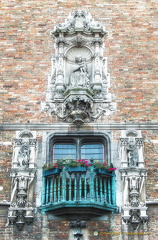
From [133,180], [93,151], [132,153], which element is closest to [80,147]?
[93,151]

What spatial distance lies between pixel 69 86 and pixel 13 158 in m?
2.69

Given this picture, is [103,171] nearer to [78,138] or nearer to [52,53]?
[78,138]

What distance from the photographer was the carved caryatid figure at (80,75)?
1381cm

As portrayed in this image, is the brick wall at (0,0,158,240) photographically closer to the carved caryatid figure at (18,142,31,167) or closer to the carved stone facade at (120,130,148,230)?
the carved stone facade at (120,130,148,230)

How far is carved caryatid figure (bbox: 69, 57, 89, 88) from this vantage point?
1381 centimetres

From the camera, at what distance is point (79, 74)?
14000 mm

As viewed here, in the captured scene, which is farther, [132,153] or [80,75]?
[80,75]

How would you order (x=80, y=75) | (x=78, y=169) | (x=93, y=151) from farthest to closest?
(x=80, y=75)
(x=93, y=151)
(x=78, y=169)

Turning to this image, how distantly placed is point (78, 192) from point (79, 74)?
3757mm

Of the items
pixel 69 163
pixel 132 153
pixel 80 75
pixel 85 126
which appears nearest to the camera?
pixel 69 163

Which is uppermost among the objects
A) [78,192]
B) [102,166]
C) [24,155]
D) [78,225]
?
[24,155]

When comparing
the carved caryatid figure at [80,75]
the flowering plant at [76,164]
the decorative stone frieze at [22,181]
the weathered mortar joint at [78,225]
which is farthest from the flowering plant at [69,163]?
the carved caryatid figure at [80,75]

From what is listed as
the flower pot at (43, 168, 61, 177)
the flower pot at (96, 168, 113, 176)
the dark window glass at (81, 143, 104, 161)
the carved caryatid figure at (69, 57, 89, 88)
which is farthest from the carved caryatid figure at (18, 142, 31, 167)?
the carved caryatid figure at (69, 57, 89, 88)

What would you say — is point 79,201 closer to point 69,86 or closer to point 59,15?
point 69,86
